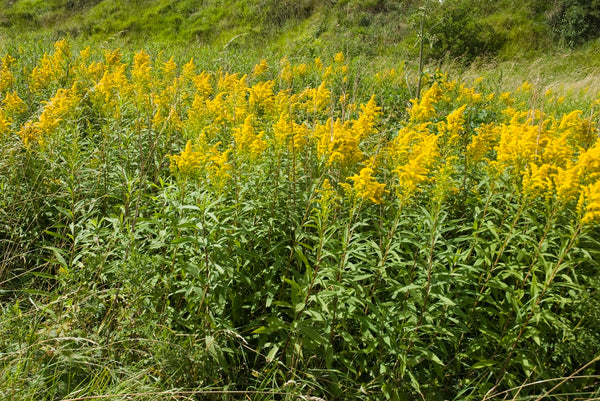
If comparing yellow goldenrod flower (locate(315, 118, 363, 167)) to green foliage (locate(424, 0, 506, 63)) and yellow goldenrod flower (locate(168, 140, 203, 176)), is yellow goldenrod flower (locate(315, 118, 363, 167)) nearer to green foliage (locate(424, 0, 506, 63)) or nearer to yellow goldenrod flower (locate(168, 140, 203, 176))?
yellow goldenrod flower (locate(168, 140, 203, 176))

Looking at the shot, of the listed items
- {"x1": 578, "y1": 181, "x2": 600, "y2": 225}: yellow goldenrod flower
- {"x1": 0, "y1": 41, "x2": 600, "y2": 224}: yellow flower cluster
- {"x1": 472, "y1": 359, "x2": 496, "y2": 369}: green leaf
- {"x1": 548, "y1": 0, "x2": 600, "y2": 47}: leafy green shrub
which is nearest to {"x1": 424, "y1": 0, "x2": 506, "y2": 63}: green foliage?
{"x1": 548, "y1": 0, "x2": 600, "y2": 47}: leafy green shrub

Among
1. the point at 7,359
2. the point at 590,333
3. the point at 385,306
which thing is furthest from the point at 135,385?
the point at 590,333

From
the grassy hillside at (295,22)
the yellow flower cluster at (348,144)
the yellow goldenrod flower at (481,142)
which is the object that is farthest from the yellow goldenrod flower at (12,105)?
the grassy hillside at (295,22)

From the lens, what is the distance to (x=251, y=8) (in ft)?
57.2

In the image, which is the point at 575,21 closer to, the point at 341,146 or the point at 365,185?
the point at 341,146

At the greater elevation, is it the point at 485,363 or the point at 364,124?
the point at 364,124

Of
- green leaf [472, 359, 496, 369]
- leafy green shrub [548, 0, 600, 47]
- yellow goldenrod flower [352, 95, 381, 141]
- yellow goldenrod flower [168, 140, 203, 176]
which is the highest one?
yellow goldenrod flower [168, 140, 203, 176]

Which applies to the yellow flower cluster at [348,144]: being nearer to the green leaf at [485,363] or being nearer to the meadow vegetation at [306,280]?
the meadow vegetation at [306,280]

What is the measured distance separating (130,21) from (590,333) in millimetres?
19201

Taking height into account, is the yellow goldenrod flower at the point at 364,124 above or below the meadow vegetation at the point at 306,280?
above

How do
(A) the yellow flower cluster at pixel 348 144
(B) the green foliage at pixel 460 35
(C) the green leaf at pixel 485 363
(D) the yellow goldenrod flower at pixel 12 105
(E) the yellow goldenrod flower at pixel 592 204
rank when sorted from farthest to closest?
(B) the green foliage at pixel 460 35
(D) the yellow goldenrod flower at pixel 12 105
(A) the yellow flower cluster at pixel 348 144
(C) the green leaf at pixel 485 363
(E) the yellow goldenrod flower at pixel 592 204

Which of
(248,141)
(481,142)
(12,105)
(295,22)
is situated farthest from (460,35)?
(12,105)

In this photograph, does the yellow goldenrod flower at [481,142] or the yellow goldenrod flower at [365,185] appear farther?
the yellow goldenrod flower at [481,142]

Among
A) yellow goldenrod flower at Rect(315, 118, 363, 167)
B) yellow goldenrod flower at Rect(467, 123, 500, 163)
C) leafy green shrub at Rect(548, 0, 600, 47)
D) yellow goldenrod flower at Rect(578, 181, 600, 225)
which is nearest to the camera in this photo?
yellow goldenrod flower at Rect(578, 181, 600, 225)
